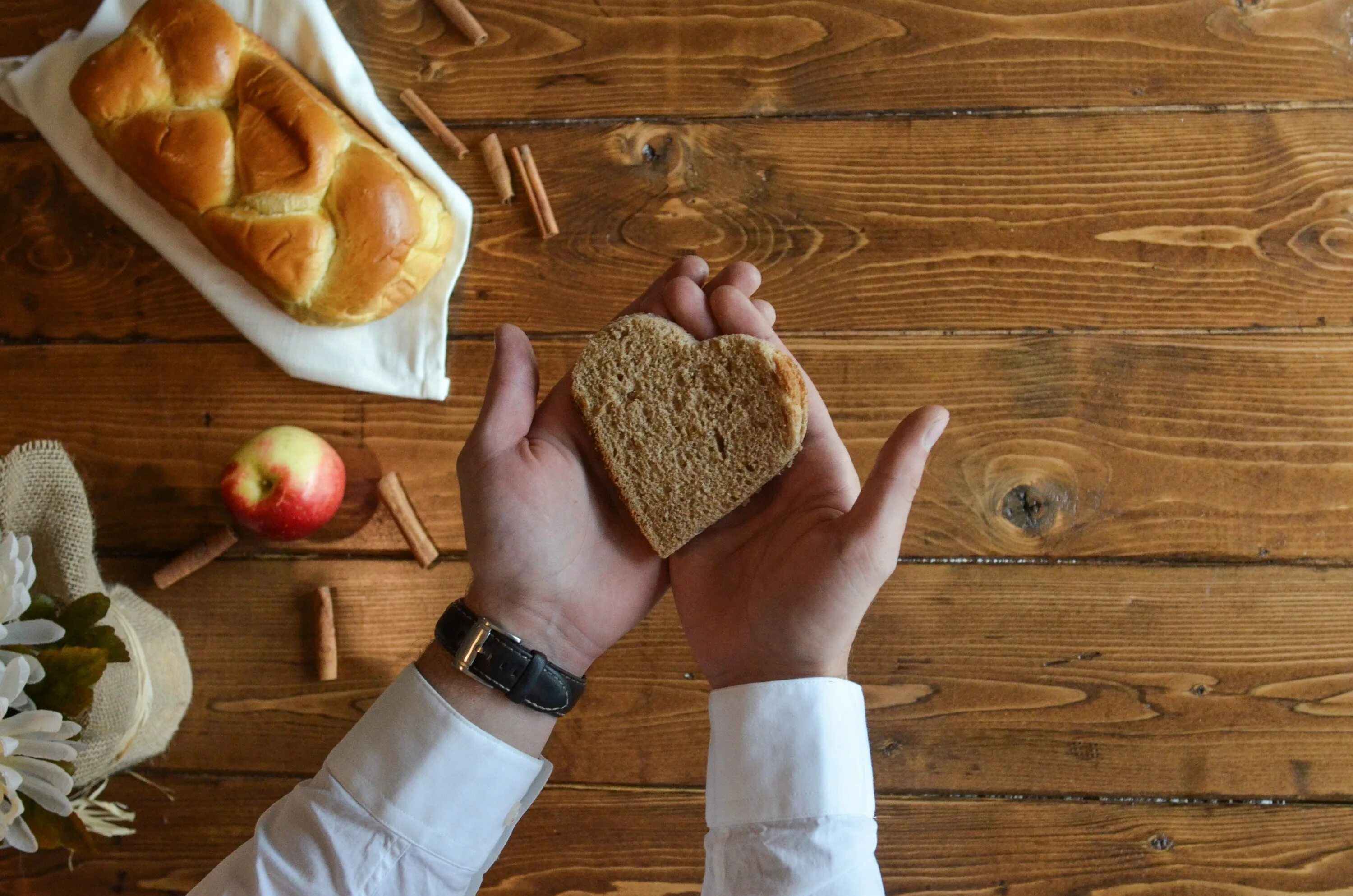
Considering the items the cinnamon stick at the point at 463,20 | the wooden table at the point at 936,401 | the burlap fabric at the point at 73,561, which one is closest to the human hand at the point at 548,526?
the wooden table at the point at 936,401

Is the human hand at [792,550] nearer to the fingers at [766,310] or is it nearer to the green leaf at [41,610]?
the fingers at [766,310]

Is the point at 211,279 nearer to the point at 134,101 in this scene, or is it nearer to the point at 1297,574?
the point at 134,101

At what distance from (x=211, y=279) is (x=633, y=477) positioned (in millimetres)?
761

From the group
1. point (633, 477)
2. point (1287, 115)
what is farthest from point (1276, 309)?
point (633, 477)

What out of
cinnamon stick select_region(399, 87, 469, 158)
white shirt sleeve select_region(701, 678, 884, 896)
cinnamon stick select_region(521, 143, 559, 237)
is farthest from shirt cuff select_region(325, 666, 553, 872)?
cinnamon stick select_region(399, 87, 469, 158)

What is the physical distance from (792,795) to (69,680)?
2.32 ft

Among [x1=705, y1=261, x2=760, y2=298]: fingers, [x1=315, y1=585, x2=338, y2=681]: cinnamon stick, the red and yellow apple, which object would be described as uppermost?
[x1=705, y1=261, x2=760, y2=298]: fingers

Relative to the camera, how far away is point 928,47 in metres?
1.35

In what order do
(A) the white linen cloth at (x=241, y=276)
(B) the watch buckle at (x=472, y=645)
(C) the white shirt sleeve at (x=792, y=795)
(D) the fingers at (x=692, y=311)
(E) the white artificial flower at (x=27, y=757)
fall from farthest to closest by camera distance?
(A) the white linen cloth at (x=241, y=276) < (D) the fingers at (x=692, y=311) < (B) the watch buckle at (x=472, y=645) < (C) the white shirt sleeve at (x=792, y=795) < (E) the white artificial flower at (x=27, y=757)

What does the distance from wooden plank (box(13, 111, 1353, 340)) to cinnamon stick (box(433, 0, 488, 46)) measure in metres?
0.18

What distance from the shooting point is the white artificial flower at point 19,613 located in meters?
0.77

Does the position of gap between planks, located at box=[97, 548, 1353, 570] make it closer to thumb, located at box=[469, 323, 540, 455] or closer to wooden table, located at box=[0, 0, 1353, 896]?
wooden table, located at box=[0, 0, 1353, 896]

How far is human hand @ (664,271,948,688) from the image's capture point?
872mm

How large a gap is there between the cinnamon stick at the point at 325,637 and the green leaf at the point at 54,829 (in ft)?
1.43
